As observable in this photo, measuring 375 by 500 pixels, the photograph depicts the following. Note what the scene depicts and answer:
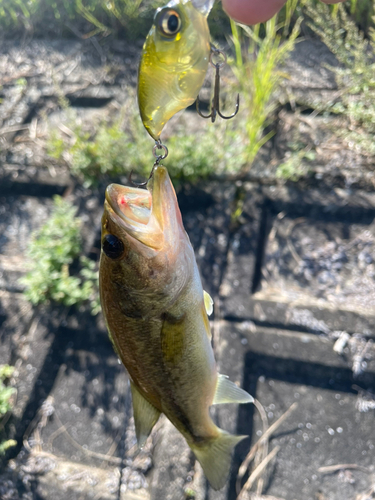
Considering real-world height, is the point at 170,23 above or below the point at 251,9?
below

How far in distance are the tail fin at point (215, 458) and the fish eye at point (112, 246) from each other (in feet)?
3.10

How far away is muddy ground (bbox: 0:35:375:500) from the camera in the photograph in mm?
2234

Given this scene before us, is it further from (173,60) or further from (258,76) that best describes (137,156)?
(173,60)

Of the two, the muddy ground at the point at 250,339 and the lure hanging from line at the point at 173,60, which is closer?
the lure hanging from line at the point at 173,60

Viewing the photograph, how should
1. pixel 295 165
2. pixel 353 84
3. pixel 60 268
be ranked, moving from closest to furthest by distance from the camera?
pixel 60 268, pixel 295 165, pixel 353 84

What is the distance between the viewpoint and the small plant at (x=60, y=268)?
8.93 feet

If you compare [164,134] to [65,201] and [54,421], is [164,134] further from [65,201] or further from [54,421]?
[54,421]

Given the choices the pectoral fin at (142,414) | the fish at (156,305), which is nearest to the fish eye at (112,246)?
the fish at (156,305)

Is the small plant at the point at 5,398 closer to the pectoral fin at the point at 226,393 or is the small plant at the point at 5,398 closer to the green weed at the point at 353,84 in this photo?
the pectoral fin at the point at 226,393

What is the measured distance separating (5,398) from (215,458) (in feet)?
5.12

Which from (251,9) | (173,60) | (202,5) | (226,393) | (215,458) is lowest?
(215,458)

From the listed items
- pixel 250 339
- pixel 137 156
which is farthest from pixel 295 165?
pixel 250 339

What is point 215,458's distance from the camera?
1604mm

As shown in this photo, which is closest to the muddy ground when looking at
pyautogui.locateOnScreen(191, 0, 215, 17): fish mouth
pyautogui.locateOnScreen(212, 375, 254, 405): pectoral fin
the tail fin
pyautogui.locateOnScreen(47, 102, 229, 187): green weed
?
pyautogui.locateOnScreen(47, 102, 229, 187): green weed
